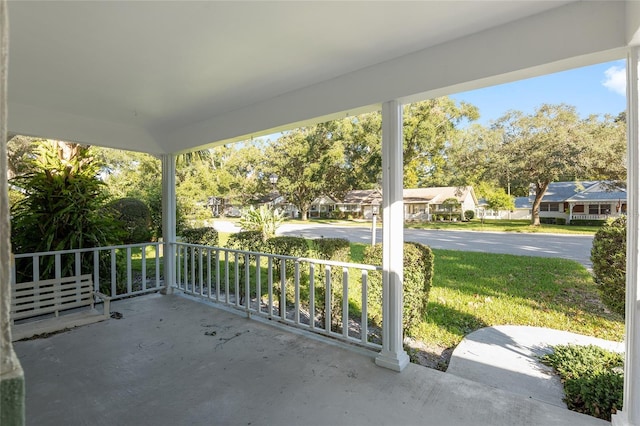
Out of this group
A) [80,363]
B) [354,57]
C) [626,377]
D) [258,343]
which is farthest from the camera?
[258,343]

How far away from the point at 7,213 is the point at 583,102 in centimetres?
895

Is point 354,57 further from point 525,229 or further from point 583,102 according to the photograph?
point 525,229

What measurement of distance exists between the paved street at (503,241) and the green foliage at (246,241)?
1.61 metres

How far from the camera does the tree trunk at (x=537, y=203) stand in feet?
24.0

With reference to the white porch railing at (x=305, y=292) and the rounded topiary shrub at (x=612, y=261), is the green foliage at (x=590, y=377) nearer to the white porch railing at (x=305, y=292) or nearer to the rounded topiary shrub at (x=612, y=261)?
the rounded topiary shrub at (x=612, y=261)

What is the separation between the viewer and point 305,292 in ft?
17.5

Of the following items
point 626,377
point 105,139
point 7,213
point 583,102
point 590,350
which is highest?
point 583,102

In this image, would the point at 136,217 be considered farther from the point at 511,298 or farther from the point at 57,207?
the point at 511,298

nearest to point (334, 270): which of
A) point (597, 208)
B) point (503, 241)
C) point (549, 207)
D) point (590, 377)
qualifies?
point (590, 377)

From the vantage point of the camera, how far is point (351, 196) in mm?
10180

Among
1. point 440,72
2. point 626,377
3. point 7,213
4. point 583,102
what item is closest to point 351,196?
point 583,102

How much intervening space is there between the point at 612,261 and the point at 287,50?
12.1ft

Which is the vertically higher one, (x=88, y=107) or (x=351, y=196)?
(x=88, y=107)

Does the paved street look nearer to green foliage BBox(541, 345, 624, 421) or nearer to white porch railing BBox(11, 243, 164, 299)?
white porch railing BBox(11, 243, 164, 299)
